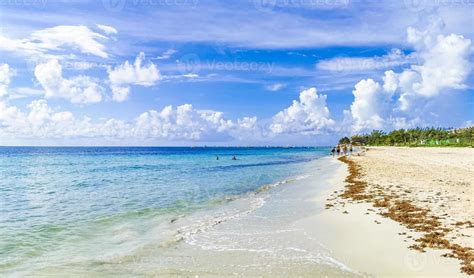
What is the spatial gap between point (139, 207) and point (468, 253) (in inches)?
688

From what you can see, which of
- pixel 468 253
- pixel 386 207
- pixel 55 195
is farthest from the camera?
pixel 55 195

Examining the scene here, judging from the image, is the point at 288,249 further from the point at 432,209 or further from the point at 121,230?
the point at 432,209

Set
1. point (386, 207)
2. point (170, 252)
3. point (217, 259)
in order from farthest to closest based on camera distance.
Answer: point (386, 207)
point (170, 252)
point (217, 259)

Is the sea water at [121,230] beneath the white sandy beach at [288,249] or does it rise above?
beneath

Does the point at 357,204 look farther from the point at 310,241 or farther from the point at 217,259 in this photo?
the point at 217,259

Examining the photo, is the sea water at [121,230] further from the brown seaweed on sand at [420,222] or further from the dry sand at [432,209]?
the brown seaweed on sand at [420,222]

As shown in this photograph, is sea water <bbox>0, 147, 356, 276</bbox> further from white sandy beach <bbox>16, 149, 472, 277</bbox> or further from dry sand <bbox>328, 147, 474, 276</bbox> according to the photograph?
dry sand <bbox>328, 147, 474, 276</bbox>

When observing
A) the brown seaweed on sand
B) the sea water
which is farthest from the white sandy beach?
the brown seaweed on sand

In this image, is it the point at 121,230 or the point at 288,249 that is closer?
the point at 288,249

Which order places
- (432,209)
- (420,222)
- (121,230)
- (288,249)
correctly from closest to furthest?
(288,249) → (420,222) → (121,230) → (432,209)

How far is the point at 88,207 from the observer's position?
887 inches

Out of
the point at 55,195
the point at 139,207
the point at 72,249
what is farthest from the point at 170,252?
the point at 55,195

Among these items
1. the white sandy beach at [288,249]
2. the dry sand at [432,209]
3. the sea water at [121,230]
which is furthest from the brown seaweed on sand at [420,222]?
the sea water at [121,230]

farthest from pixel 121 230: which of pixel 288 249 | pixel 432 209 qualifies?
pixel 432 209
